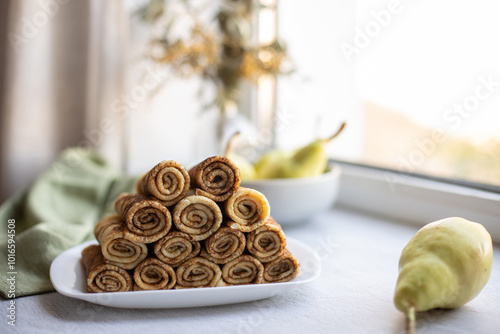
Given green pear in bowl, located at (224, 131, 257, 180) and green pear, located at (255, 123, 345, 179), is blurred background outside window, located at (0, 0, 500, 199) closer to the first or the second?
green pear, located at (255, 123, 345, 179)

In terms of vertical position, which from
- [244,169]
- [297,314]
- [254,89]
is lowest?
[297,314]

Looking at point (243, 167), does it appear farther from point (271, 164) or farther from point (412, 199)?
point (412, 199)

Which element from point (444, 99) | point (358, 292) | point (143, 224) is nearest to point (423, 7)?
point (444, 99)

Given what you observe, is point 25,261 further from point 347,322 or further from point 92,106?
point 92,106

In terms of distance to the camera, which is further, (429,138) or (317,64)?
(317,64)

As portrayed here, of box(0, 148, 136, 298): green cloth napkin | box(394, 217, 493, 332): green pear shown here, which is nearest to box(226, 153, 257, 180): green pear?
box(0, 148, 136, 298): green cloth napkin

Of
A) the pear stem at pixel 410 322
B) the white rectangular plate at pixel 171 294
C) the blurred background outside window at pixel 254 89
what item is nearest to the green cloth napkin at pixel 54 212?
the white rectangular plate at pixel 171 294

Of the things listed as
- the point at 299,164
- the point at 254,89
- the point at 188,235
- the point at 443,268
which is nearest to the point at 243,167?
the point at 299,164
